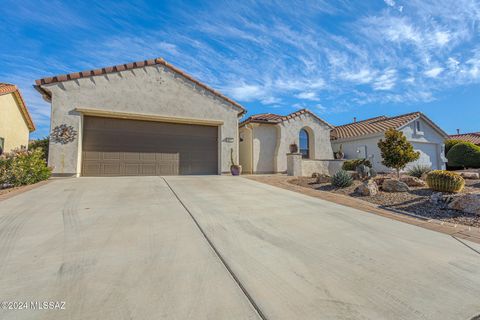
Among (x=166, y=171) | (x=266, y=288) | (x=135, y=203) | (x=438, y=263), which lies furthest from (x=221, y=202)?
(x=166, y=171)

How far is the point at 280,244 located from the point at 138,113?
9817 mm

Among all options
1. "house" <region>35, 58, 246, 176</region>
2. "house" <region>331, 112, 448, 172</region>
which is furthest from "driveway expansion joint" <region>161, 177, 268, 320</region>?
"house" <region>331, 112, 448, 172</region>

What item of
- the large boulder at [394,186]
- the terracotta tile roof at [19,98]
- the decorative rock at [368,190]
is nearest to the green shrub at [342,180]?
the decorative rock at [368,190]

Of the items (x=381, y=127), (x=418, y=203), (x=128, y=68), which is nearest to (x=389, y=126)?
(x=381, y=127)

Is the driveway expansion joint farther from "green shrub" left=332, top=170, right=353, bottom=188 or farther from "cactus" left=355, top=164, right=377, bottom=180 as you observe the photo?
"cactus" left=355, top=164, right=377, bottom=180

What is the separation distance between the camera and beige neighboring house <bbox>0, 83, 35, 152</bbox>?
37.1ft

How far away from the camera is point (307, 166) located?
12.5 metres

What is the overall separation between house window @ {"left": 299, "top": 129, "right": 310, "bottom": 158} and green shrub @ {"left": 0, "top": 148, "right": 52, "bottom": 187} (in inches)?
566

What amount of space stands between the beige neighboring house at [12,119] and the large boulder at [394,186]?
1638 centimetres

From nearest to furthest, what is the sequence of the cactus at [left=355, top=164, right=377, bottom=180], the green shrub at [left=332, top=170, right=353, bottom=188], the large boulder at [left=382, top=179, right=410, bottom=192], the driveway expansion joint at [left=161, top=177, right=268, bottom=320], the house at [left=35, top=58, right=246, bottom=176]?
the driveway expansion joint at [left=161, top=177, right=268, bottom=320] < the large boulder at [left=382, top=179, right=410, bottom=192] < the green shrub at [left=332, top=170, right=353, bottom=188] < the house at [left=35, top=58, right=246, bottom=176] < the cactus at [left=355, top=164, right=377, bottom=180]

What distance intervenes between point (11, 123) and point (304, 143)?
18.2 meters

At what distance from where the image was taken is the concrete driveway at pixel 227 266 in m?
1.77

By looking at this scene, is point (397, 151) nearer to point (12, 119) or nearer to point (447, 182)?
point (447, 182)

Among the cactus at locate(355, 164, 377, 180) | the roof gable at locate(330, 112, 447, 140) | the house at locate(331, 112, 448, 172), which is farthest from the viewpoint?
the house at locate(331, 112, 448, 172)
